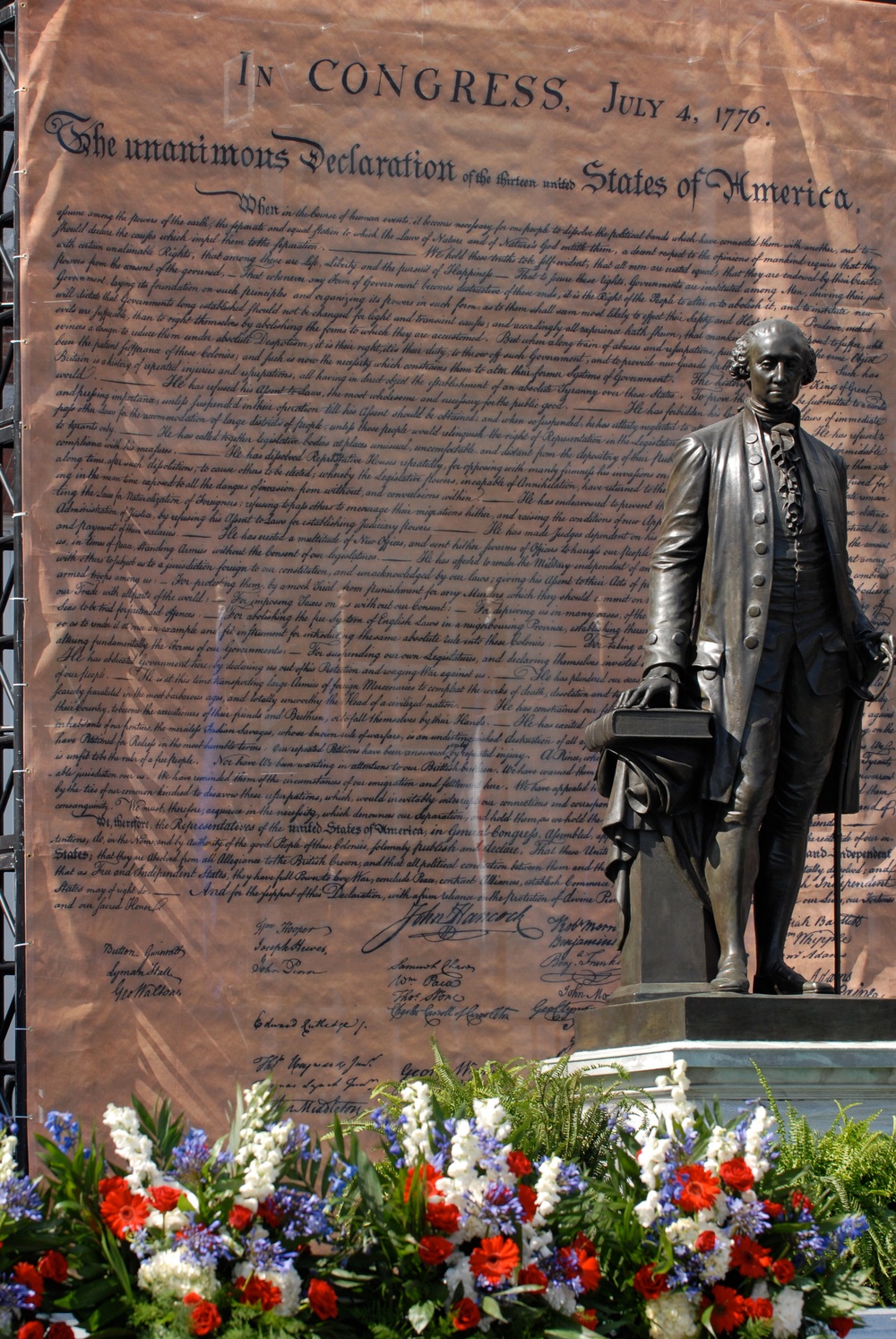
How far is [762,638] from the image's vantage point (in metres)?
5.07

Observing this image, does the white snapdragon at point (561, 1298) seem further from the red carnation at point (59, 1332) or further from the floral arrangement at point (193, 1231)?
the red carnation at point (59, 1332)

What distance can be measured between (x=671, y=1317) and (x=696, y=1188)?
8.6 inches

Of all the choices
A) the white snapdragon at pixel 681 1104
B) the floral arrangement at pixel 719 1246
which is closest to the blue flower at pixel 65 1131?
the floral arrangement at pixel 719 1246

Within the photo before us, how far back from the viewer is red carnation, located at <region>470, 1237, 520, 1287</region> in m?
2.92

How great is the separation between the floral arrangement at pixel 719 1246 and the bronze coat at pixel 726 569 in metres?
1.85

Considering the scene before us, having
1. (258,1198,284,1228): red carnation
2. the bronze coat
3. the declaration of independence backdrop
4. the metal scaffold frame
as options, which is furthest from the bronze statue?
the metal scaffold frame

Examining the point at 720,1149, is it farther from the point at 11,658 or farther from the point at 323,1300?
the point at 11,658

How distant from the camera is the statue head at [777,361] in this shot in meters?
5.25

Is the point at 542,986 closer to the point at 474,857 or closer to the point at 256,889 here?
the point at 474,857

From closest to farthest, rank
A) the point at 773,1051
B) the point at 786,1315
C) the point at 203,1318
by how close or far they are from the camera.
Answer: the point at 203,1318 → the point at 786,1315 → the point at 773,1051

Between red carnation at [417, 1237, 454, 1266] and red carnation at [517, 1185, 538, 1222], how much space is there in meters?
0.16

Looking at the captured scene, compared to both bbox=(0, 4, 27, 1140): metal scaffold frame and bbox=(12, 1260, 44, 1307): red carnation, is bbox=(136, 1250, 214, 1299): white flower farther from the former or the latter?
bbox=(0, 4, 27, 1140): metal scaffold frame

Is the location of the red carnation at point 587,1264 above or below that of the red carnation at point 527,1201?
below

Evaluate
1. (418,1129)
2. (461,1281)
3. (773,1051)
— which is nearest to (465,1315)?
(461,1281)
